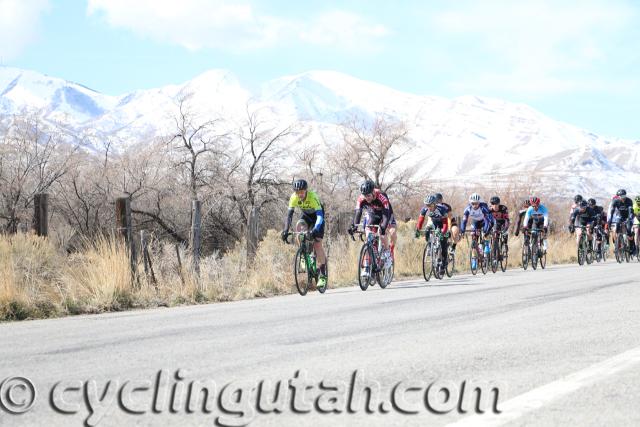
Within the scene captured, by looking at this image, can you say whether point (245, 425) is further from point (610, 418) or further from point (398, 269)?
point (398, 269)

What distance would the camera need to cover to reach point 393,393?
5438 mm

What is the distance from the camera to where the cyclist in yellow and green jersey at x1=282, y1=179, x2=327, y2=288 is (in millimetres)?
15312

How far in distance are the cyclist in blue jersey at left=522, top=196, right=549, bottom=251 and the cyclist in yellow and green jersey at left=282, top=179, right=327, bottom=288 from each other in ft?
34.3

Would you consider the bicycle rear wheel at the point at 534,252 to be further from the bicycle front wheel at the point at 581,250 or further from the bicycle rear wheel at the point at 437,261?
the bicycle rear wheel at the point at 437,261

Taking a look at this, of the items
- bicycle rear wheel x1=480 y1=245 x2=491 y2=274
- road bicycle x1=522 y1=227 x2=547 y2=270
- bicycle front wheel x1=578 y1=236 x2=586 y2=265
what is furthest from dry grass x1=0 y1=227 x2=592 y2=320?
bicycle front wheel x1=578 y1=236 x2=586 y2=265

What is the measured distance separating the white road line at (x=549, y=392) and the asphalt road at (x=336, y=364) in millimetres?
12

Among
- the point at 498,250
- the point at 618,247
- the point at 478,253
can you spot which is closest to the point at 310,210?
the point at 478,253

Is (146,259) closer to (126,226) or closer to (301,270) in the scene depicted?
(126,226)

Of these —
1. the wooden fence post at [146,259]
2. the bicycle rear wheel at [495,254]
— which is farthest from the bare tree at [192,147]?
the wooden fence post at [146,259]

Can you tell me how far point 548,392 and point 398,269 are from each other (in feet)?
55.0

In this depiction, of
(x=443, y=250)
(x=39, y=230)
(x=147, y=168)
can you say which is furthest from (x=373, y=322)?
(x=147, y=168)

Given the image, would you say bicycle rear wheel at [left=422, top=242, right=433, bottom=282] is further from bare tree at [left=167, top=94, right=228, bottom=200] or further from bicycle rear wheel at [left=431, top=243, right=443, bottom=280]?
bare tree at [left=167, top=94, right=228, bottom=200]

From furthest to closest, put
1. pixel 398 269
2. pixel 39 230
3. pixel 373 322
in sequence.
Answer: pixel 398 269 → pixel 39 230 → pixel 373 322

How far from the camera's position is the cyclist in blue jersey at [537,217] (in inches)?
960
